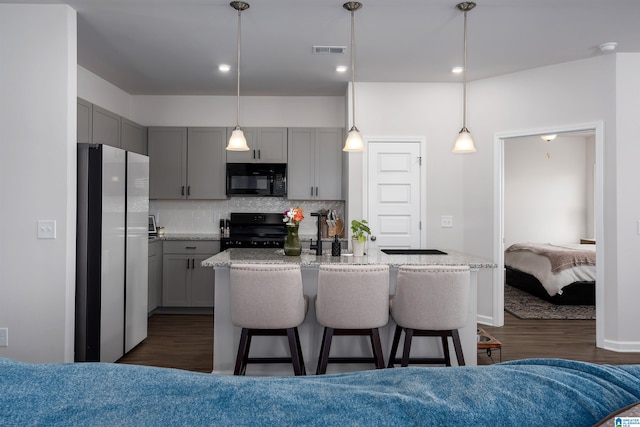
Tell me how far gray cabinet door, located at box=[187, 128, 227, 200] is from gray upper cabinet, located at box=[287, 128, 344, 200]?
2.81 feet

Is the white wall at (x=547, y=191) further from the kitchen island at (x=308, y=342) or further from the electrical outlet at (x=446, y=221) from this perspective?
the kitchen island at (x=308, y=342)

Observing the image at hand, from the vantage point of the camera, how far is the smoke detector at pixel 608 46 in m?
3.74

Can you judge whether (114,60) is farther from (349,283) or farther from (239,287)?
(349,283)

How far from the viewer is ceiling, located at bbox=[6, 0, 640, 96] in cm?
315

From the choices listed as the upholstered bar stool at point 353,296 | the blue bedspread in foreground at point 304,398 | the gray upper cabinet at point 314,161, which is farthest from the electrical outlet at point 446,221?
the blue bedspread in foreground at point 304,398

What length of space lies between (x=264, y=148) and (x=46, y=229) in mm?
2846

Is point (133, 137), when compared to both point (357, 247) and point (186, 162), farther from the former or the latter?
point (357, 247)

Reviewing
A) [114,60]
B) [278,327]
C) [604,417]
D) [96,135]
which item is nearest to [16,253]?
[96,135]

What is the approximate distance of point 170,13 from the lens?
3.24 m

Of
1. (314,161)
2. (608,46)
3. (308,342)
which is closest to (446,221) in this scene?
(314,161)

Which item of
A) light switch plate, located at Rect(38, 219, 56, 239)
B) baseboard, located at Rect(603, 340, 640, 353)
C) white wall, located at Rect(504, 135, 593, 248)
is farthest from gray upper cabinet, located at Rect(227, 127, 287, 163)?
white wall, located at Rect(504, 135, 593, 248)

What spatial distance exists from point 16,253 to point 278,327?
1.95 m

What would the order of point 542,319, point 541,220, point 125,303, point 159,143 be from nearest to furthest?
point 125,303
point 542,319
point 159,143
point 541,220

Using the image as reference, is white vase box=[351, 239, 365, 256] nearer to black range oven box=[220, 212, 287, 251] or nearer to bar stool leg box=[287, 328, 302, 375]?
bar stool leg box=[287, 328, 302, 375]
